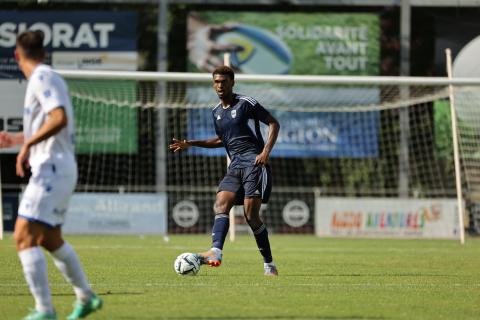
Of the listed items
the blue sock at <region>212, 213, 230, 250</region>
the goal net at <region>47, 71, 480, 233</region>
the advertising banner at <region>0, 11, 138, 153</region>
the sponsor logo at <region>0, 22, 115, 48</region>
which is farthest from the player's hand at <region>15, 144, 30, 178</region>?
the sponsor logo at <region>0, 22, 115, 48</region>

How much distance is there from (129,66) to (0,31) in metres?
3.94

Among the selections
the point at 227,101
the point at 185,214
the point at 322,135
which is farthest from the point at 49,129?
the point at 322,135

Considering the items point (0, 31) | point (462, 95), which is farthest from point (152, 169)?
point (462, 95)

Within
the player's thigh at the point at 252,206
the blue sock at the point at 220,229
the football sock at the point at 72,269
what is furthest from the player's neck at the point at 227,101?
the football sock at the point at 72,269

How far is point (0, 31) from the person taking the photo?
32.2 meters

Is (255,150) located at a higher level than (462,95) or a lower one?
lower

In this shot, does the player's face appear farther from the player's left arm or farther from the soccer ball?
the player's left arm

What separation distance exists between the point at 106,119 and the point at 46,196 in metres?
24.3

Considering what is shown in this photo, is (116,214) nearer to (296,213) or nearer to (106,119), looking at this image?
(106,119)

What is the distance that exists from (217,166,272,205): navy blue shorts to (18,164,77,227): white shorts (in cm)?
494

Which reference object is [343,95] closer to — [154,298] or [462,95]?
[462,95]

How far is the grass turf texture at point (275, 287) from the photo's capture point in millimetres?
8602

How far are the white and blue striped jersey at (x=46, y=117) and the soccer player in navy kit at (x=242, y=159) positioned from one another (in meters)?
4.64

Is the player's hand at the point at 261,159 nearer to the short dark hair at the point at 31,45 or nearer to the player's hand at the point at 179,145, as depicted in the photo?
the player's hand at the point at 179,145
